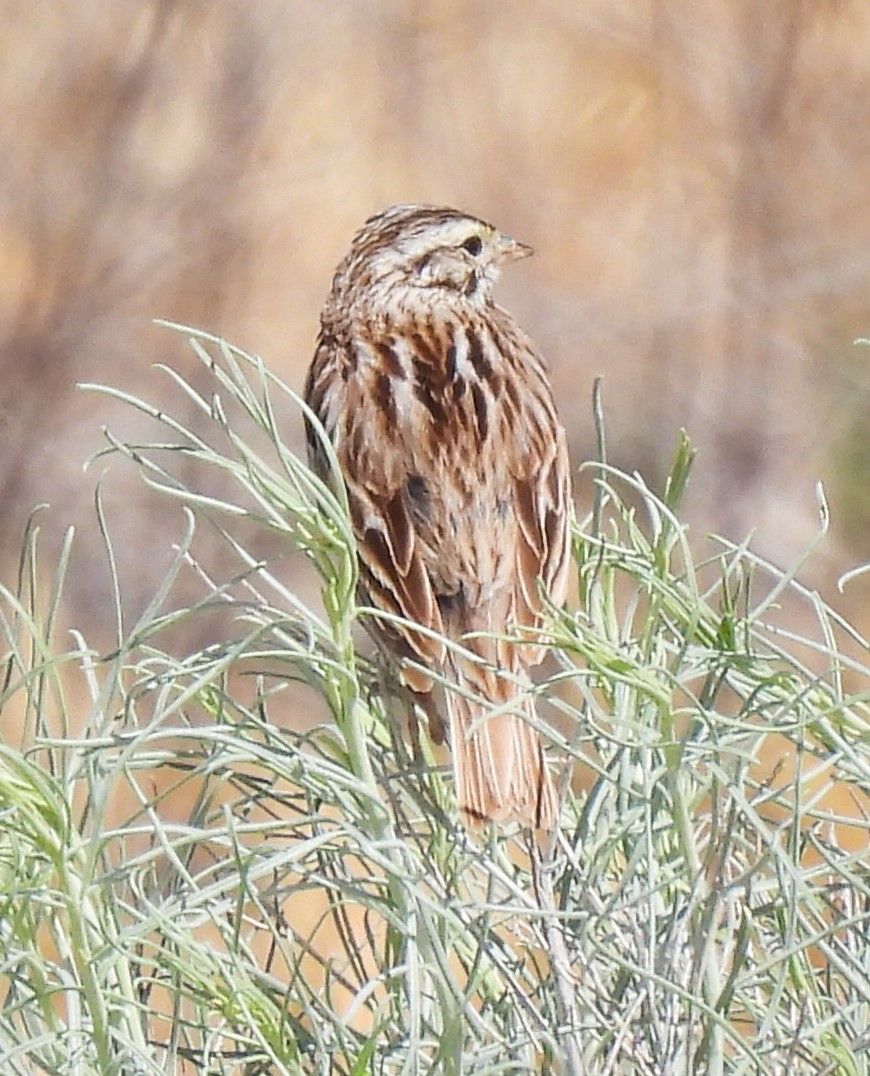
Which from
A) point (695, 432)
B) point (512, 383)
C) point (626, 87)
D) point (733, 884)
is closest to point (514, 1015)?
point (733, 884)

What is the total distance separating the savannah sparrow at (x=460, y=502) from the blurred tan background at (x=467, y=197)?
81cm

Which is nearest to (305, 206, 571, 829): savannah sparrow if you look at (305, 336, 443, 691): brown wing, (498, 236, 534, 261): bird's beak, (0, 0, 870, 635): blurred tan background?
(305, 336, 443, 691): brown wing

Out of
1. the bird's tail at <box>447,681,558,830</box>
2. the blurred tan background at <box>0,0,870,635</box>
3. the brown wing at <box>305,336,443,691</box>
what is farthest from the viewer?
the blurred tan background at <box>0,0,870,635</box>

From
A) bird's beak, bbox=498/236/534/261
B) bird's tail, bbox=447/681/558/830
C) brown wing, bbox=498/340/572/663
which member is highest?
bird's beak, bbox=498/236/534/261

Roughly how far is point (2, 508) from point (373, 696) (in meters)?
1.31

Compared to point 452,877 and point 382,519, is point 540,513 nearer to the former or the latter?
point 382,519

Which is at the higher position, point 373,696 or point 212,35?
point 212,35

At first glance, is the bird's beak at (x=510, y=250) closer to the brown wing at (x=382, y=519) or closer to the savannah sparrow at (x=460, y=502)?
the savannah sparrow at (x=460, y=502)

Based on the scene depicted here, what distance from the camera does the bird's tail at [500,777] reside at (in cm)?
57

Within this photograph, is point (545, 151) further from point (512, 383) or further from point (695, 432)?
point (512, 383)

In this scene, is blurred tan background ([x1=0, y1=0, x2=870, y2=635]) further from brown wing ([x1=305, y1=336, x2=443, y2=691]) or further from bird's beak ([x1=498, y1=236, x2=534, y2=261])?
brown wing ([x1=305, y1=336, x2=443, y2=691])

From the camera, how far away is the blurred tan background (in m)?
1.85

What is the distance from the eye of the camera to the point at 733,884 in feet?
A: 1.50

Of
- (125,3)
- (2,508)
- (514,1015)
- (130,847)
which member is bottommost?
(130,847)
